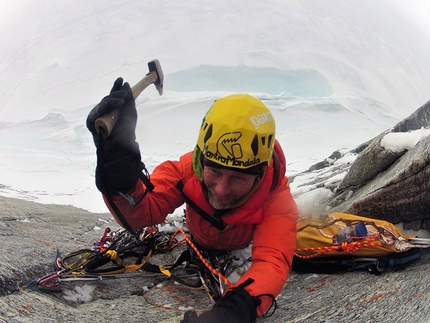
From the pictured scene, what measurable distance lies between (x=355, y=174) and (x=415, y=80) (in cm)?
3964

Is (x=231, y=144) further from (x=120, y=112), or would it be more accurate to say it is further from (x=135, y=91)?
(x=135, y=91)

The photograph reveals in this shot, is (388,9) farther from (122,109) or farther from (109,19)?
(122,109)

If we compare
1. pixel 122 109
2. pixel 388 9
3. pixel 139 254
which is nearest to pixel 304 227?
pixel 139 254

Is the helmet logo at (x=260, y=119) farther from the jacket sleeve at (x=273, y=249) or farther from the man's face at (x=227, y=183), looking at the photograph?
the jacket sleeve at (x=273, y=249)

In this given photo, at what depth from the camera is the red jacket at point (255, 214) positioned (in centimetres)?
190

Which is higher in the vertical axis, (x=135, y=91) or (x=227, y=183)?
(x=135, y=91)

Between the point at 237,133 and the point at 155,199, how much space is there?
2.25ft

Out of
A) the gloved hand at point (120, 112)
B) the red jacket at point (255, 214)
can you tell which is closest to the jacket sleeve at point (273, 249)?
the red jacket at point (255, 214)

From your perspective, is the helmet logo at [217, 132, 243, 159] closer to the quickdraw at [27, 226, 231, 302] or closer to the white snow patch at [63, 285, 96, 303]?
the quickdraw at [27, 226, 231, 302]

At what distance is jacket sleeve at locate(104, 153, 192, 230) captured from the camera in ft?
6.42

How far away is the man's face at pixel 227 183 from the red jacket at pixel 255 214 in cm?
10

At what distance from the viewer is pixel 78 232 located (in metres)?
3.87

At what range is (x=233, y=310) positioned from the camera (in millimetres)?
1601

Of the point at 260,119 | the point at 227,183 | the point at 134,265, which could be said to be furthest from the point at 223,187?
the point at 134,265
